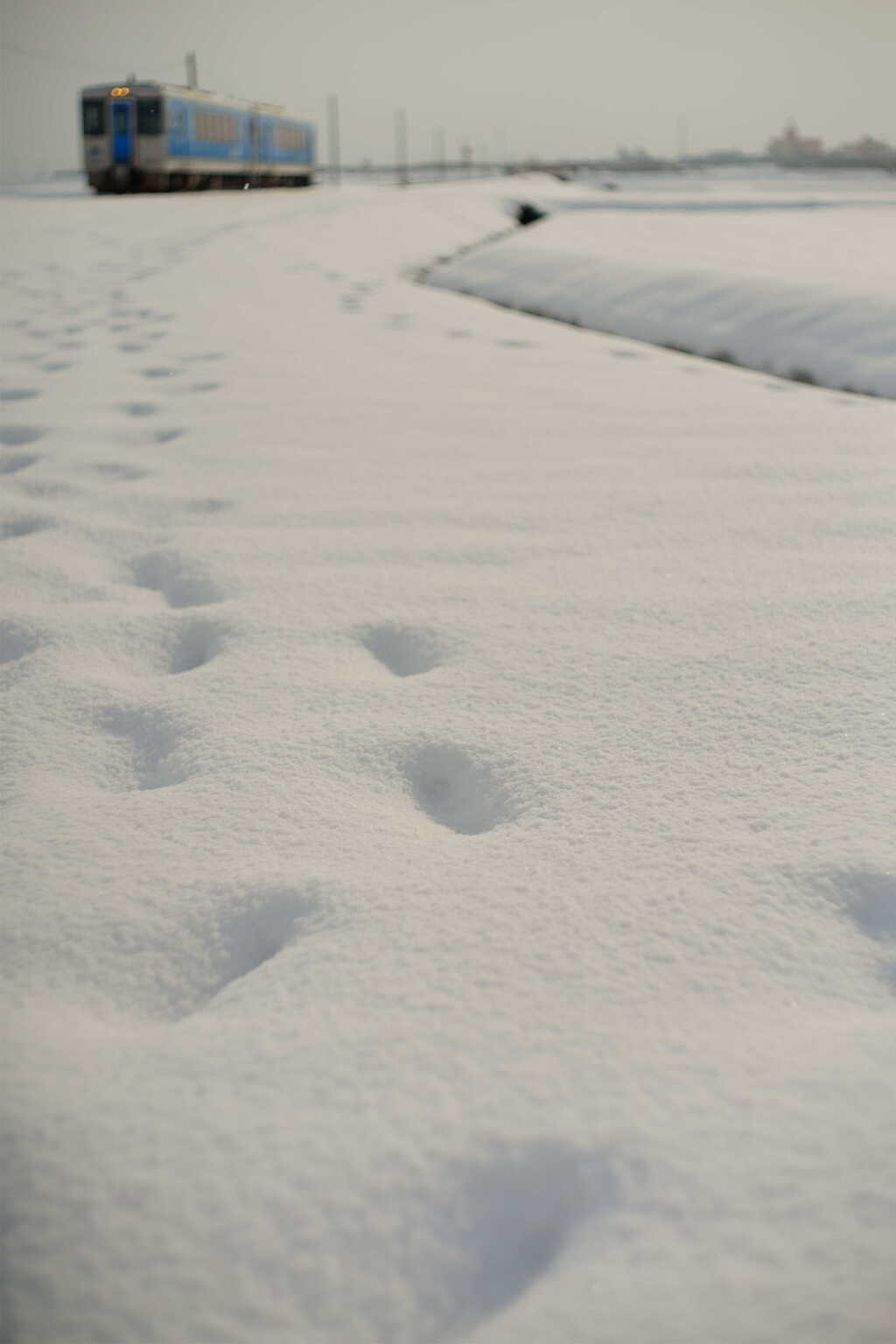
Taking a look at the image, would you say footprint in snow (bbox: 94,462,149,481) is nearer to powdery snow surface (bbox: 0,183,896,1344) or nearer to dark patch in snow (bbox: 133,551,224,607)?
powdery snow surface (bbox: 0,183,896,1344)

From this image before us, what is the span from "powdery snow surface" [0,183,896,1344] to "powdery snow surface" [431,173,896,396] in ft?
3.37

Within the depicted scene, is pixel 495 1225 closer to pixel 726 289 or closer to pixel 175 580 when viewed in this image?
pixel 175 580

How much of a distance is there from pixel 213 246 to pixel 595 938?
620cm

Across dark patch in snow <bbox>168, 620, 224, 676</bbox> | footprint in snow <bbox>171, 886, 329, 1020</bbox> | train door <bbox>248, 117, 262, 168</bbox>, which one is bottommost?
footprint in snow <bbox>171, 886, 329, 1020</bbox>

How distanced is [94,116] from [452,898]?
17.2 metres

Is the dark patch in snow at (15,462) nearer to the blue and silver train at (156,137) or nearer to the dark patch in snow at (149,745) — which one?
the dark patch in snow at (149,745)

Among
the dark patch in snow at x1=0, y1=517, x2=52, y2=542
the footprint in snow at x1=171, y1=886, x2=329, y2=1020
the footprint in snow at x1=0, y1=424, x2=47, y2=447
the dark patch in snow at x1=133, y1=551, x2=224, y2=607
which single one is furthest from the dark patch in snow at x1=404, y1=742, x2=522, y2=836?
the footprint in snow at x1=0, y1=424, x2=47, y2=447

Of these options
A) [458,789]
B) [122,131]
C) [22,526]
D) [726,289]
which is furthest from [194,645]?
[122,131]

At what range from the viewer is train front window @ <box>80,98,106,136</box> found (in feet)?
48.2

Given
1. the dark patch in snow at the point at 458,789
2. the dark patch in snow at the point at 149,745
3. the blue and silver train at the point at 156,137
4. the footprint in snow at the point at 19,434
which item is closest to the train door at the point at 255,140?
the blue and silver train at the point at 156,137

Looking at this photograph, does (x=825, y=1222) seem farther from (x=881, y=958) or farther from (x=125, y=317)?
(x=125, y=317)

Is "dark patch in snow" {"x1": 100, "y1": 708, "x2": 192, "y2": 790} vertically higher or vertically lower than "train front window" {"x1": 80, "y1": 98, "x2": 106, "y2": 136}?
lower

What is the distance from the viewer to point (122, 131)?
47.9 ft

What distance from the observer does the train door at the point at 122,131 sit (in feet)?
47.2
